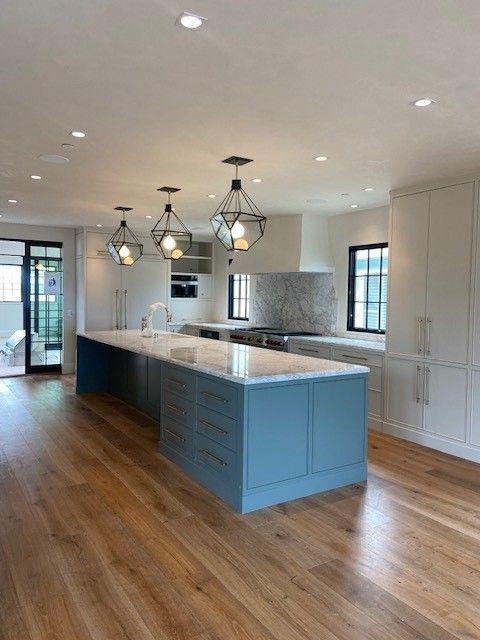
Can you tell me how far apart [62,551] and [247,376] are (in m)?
1.44

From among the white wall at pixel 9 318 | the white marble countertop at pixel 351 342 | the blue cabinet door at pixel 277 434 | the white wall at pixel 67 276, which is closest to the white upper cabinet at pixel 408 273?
the white marble countertop at pixel 351 342

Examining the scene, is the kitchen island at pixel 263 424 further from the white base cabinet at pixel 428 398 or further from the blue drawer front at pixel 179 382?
Answer: the white base cabinet at pixel 428 398

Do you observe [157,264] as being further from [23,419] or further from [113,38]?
[113,38]

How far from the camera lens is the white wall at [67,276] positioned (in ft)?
26.2

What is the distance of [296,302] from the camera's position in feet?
23.4

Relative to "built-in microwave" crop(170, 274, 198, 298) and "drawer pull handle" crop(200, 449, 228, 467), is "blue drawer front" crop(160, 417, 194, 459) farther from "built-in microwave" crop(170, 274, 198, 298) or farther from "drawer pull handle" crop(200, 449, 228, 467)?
"built-in microwave" crop(170, 274, 198, 298)

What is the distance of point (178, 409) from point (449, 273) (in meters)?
2.69

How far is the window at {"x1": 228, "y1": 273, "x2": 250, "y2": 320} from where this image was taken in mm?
8484

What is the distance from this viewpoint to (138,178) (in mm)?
4402

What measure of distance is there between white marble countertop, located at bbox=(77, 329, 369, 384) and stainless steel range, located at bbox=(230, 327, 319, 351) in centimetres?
131

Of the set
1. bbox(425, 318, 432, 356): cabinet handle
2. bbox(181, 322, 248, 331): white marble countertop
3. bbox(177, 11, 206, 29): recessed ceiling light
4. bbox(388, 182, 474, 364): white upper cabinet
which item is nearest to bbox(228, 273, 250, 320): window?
bbox(181, 322, 248, 331): white marble countertop

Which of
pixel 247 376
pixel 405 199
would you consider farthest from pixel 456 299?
pixel 247 376

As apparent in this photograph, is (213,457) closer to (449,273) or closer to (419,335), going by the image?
(419,335)

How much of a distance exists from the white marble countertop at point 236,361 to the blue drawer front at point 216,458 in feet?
1.67
